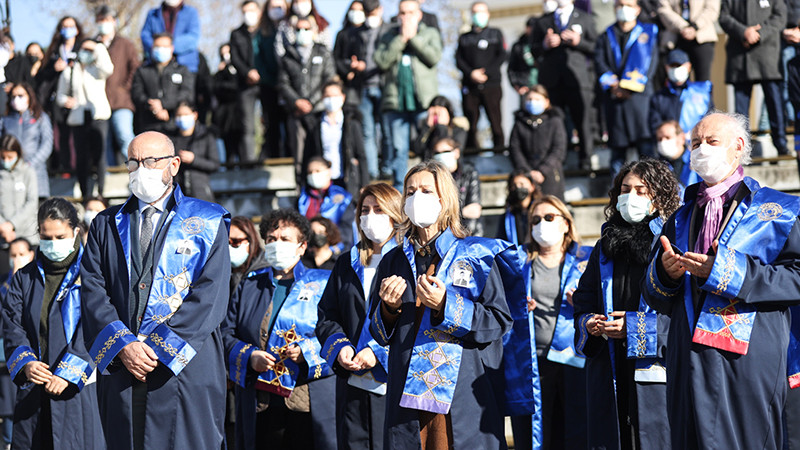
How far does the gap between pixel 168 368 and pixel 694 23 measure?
27.4 feet

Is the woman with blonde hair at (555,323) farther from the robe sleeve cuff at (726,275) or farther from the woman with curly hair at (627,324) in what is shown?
the robe sleeve cuff at (726,275)

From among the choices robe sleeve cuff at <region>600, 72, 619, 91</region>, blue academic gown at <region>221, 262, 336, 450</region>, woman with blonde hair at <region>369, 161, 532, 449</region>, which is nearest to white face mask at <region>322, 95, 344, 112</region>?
robe sleeve cuff at <region>600, 72, 619, 91</region>

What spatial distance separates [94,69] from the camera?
13305 millimetres

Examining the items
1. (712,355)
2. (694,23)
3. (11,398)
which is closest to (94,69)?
(11,398)

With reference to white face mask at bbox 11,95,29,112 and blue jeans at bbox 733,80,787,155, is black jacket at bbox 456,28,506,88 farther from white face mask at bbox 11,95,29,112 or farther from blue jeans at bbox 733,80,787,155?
white face mask at bbox 11,95,29,112

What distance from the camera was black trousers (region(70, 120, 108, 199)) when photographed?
519 inches

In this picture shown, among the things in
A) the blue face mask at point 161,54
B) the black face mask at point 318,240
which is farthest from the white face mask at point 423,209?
the blue face mask at point 161,54

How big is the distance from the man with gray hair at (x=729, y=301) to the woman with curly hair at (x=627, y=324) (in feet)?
2.45

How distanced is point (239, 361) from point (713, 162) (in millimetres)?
3218

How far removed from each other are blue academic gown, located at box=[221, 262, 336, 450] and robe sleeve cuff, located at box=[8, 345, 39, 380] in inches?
46.3

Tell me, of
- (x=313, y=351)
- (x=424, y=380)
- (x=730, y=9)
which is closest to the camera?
(x=424, y=380)

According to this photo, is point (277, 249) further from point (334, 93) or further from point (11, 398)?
point (334, 93)

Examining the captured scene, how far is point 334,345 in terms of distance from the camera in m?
5.90

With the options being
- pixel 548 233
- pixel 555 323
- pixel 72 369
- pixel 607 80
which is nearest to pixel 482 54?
pixel 607 80
